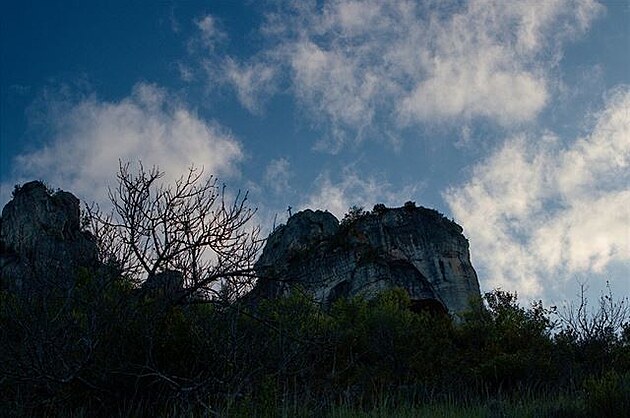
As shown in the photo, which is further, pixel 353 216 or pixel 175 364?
pixel 353 216

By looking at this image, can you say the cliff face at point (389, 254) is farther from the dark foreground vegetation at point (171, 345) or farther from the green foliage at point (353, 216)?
the dark foreground vegetation at point (171, 345)

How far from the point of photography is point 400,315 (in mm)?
25016

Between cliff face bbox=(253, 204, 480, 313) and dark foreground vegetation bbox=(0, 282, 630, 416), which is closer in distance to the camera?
dark foreground vegetation bbox=(0, 282, 630, 416)

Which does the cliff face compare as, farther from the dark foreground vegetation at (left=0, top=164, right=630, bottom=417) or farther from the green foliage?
the dark foreground vegetation at (left=0, top=164, right=630, bottom=417)

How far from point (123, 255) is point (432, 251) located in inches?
1620

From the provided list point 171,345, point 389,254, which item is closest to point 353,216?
point 389,254

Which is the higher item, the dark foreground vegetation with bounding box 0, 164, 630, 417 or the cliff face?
the cliff face

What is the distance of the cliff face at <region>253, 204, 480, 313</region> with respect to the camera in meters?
45.6

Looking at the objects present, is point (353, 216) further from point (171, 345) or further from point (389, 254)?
point (171, 345)

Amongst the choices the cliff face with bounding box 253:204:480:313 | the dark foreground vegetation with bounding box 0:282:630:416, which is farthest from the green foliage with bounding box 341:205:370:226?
the dark foreground vegetation with bounding box 0:282:630:416

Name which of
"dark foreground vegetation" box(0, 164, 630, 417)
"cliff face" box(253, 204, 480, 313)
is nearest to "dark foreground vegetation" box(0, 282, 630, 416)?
"dark foreground vegetation" box(0, 164, 630, 417)

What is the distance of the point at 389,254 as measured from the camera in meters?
47.4

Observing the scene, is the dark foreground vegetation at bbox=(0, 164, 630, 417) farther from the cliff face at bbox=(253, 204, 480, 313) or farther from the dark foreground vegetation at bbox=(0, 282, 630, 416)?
the cliff face at bbox=(253, 204, 480, 313)

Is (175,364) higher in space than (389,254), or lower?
lower
